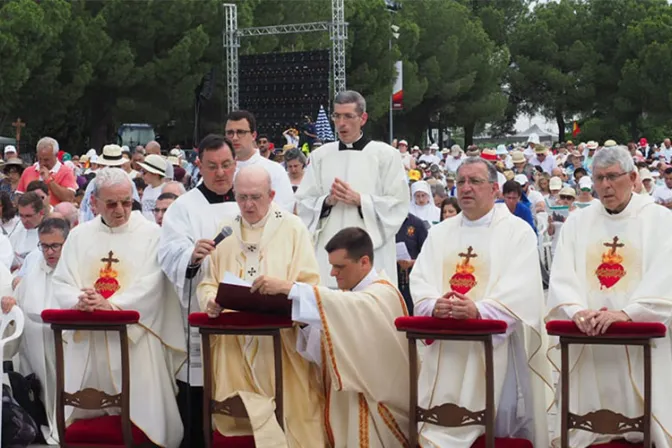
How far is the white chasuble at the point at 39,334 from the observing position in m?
8.09

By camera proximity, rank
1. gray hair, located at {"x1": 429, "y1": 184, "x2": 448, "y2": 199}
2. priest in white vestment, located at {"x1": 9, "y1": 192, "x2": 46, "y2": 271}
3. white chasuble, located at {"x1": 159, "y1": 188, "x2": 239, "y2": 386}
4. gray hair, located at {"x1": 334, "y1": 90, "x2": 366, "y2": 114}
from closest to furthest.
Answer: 1. white chasuble, located at {"x1": 159, "y1": 188, "x2": 239, "y2": 386}
2. gray hair, located at {"x1": 334, "y1": 90, "x2": 366, "y2": 114}
3. priest in white vestment, located at {"x1": 9, "y1": 192, "x2": 46, "y2": 271}
4. gray hair, located at {"x1": 429, "y1": 184, "x2": 448, "y2": 199}

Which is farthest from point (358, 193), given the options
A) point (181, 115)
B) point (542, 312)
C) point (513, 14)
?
point (513, 14)

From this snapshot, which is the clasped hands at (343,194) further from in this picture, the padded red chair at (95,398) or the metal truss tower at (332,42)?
the metal truss tower at (332,42)

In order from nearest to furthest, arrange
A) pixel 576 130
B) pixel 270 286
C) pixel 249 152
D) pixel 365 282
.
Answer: pixel 270 286, pixel 365 282, pixel 249 152, pixel 576 130

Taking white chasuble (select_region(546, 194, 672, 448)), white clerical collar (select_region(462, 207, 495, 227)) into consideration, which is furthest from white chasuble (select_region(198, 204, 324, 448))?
white chasuble (select_region(546, 194, 672, 448))

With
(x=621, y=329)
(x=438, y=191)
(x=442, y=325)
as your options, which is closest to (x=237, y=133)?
(x=442, y=325)

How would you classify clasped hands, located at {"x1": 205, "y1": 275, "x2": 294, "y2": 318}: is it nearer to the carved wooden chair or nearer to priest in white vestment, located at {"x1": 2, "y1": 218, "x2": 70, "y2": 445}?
the carved wooden chair

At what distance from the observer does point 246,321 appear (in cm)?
623

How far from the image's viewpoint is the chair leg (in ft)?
20.2

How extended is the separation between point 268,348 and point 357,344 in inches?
22.0

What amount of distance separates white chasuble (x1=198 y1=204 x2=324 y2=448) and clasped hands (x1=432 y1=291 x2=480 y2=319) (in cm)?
85

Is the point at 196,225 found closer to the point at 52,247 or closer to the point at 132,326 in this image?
the point at 132,326

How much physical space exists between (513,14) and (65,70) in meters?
46.2

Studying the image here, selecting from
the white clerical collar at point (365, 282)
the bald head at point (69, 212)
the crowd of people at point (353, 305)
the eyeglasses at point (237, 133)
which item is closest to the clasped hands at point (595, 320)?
the crowd of people at point (353, 305)
